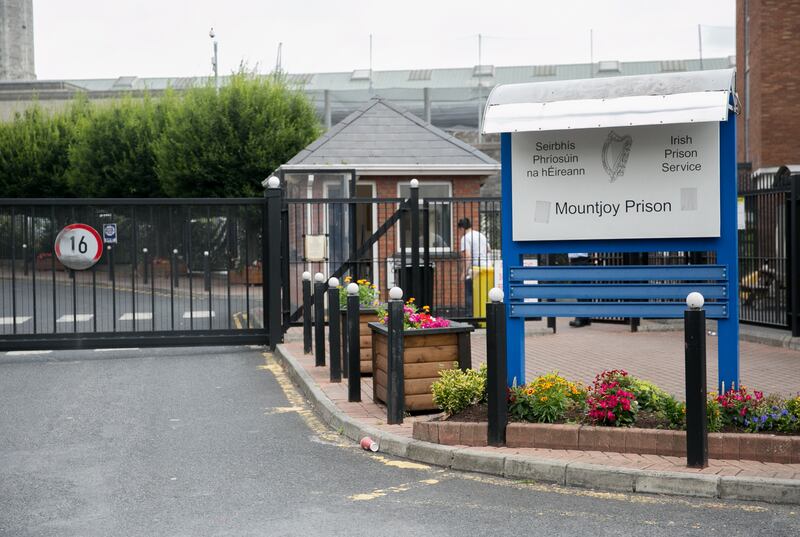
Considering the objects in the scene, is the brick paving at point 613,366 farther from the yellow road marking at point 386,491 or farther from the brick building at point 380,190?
the brick building at point 380,190

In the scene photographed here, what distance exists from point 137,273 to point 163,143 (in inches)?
886

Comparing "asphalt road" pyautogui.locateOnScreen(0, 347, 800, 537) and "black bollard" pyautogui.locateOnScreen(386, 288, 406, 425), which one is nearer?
"asphalt road" pyautogui.locateOnScreen(0, 347, 800, 537)

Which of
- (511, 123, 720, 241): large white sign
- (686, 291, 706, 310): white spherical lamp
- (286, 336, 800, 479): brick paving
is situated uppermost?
(511, 123, 720, 241): large white sign

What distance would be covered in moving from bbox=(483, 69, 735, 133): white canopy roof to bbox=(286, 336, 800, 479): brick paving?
2.57 metres

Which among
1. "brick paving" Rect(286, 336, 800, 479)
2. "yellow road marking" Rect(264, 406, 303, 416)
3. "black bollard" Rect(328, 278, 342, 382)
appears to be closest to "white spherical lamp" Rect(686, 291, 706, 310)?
"brick paving" Rect(286, 336, 800, 479)

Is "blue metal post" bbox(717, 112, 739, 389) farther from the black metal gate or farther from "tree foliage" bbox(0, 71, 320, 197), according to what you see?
"tree foliage" bbox(0, 71, 320, 197)

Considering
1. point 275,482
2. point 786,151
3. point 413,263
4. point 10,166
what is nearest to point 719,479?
point 275,482

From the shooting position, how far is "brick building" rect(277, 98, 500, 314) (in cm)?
1684

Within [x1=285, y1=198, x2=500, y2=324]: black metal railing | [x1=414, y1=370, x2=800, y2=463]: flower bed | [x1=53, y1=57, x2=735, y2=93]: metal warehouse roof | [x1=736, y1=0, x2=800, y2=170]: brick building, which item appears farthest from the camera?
[x1=53, y1=57, x2=735, y2=93]: metal warehouse roof

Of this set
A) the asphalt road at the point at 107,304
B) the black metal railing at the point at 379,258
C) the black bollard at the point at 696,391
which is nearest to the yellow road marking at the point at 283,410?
the black bollard at the point at 696,391

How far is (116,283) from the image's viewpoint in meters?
15.7

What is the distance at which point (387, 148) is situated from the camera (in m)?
22.4

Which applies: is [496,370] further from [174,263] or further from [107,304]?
[107,304]

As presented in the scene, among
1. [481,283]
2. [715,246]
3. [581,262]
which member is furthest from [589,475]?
[581,262]
